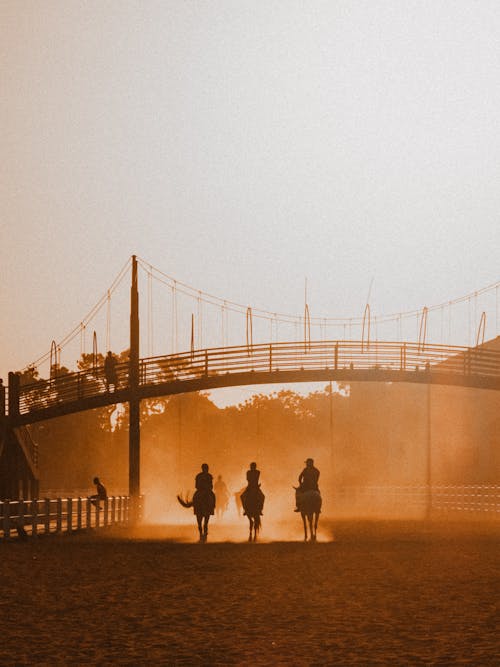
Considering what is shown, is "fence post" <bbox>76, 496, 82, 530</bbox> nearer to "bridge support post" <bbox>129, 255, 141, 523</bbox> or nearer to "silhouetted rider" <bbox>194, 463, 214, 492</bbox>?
"silhouetted rider" <bbox>194, 463, 214, 492</bbox>

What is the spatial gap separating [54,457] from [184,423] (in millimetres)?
33753

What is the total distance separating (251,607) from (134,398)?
37.9m

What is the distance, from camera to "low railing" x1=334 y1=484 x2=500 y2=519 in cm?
5323

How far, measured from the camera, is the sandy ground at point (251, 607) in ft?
34.4

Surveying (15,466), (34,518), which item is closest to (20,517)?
(34,518)

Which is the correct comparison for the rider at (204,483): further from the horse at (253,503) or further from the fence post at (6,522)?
the fence post at (6,522)

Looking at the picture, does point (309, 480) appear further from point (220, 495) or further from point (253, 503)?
point (220, 495)

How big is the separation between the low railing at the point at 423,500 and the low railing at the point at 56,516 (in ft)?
48.4

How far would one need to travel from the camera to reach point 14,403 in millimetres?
53062

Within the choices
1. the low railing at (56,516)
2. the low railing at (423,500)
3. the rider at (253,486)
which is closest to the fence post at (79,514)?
the low railing at (56,516)

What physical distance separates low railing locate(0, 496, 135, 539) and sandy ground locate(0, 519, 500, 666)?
5.90 metres

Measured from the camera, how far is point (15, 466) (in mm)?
52469

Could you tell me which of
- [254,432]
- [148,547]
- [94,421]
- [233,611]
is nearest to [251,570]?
[233,611]

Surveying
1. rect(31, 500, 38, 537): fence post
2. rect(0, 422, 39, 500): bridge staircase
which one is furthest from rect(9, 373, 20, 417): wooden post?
rect(31, 500, 38, 537): fence post
